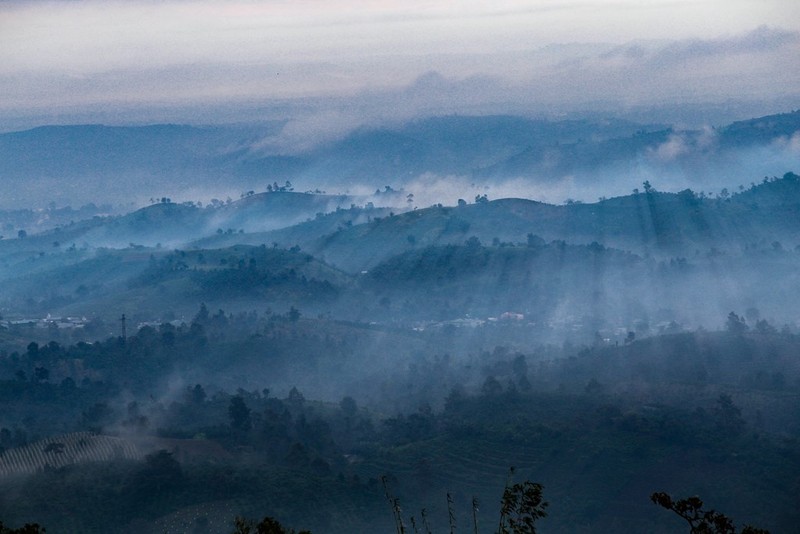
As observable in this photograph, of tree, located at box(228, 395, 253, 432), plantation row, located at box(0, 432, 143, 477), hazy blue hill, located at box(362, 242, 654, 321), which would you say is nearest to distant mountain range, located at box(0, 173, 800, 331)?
hazy blue hill, located at box(362, 242, 654, 321)

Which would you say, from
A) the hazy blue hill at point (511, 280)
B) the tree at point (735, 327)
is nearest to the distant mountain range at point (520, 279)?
the hazy blue hill at point (511, 280)

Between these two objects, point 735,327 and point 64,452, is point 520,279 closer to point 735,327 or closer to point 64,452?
point 735,327

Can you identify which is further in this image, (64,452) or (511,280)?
(511,280)

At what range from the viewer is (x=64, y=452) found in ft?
255

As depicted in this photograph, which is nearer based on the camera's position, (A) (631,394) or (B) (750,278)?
(A) (631,394)

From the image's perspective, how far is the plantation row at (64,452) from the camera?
75000 millimetres

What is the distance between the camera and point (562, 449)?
257ft

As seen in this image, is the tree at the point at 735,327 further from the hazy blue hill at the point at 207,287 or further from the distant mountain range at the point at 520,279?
the hazy blue hill at the point at 207,287

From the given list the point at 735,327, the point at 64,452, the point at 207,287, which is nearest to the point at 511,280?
the point at 207,287

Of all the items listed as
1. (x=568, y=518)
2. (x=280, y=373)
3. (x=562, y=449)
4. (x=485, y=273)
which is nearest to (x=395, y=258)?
(x=485, y=273)

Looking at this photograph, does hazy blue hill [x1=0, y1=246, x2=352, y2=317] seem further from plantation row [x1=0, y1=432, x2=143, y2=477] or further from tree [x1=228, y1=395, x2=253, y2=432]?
plantation row [x1=0, y1=432, x2=143, y2=477]

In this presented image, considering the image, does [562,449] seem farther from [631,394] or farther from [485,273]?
[485,273]

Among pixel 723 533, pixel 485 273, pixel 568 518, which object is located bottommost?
pixel 568 518

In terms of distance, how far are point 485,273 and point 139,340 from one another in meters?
60.8
